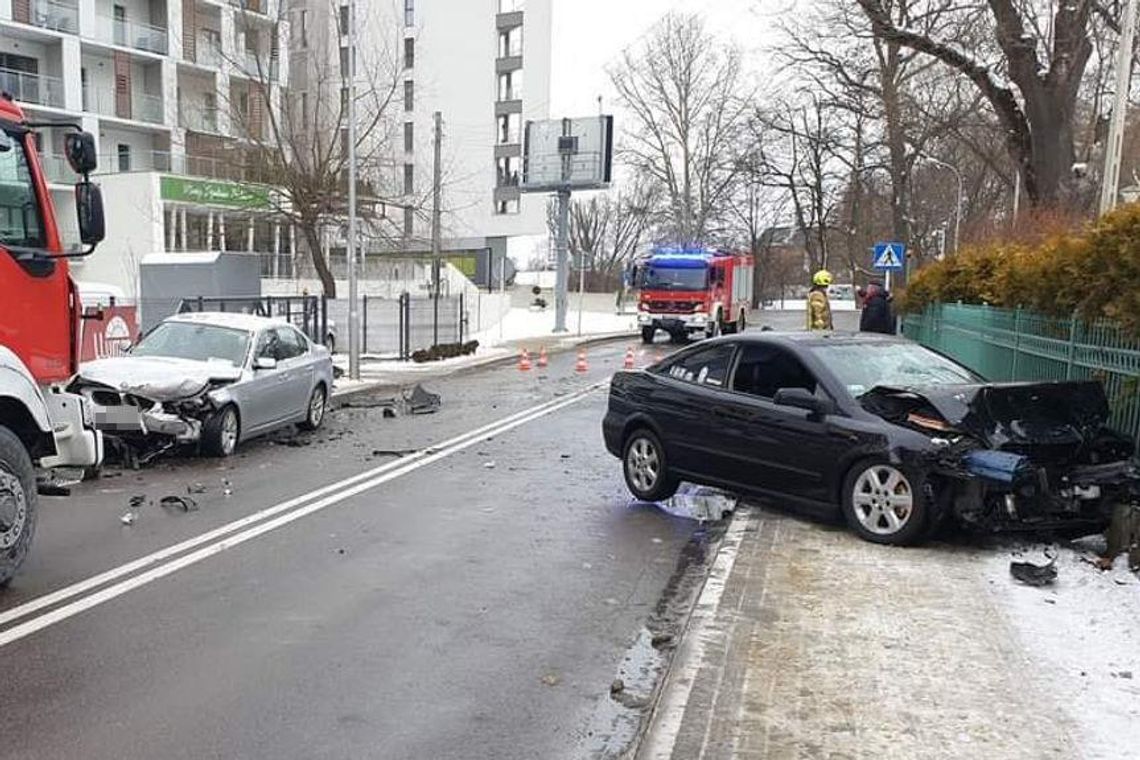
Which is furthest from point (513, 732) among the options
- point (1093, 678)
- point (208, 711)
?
point (1093, 678)

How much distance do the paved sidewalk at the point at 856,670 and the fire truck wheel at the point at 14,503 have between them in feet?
13.5

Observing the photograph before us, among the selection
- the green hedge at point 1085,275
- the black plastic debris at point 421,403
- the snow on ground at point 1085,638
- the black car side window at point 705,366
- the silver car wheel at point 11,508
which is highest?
the green hedge at point 1085,275

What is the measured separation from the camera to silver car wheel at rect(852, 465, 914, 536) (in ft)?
23.0

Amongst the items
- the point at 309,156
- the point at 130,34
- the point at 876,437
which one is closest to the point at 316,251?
the point at 309,156

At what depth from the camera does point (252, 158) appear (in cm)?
2834

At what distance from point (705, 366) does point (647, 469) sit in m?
1.09

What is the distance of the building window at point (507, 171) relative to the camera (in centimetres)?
7488

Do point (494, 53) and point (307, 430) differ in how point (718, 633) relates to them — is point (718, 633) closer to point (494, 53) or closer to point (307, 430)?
point (307, 430)

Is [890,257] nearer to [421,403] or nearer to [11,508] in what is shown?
[421,403]

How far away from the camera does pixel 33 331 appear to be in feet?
21.4

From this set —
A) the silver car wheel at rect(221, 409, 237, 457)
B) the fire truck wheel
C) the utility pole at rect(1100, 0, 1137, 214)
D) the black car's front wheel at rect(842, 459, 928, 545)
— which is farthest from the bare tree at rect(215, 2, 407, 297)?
the black car's front wheel at rect(842, 459, 928, 545)

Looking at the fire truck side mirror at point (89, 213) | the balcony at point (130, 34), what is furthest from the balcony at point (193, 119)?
the fire truck side mirror at point (89, 213)

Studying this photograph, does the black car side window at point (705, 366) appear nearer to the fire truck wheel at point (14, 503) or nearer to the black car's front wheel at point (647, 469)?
the black car's front wheel at point (647, 469)

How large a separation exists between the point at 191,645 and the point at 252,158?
82.8ft
